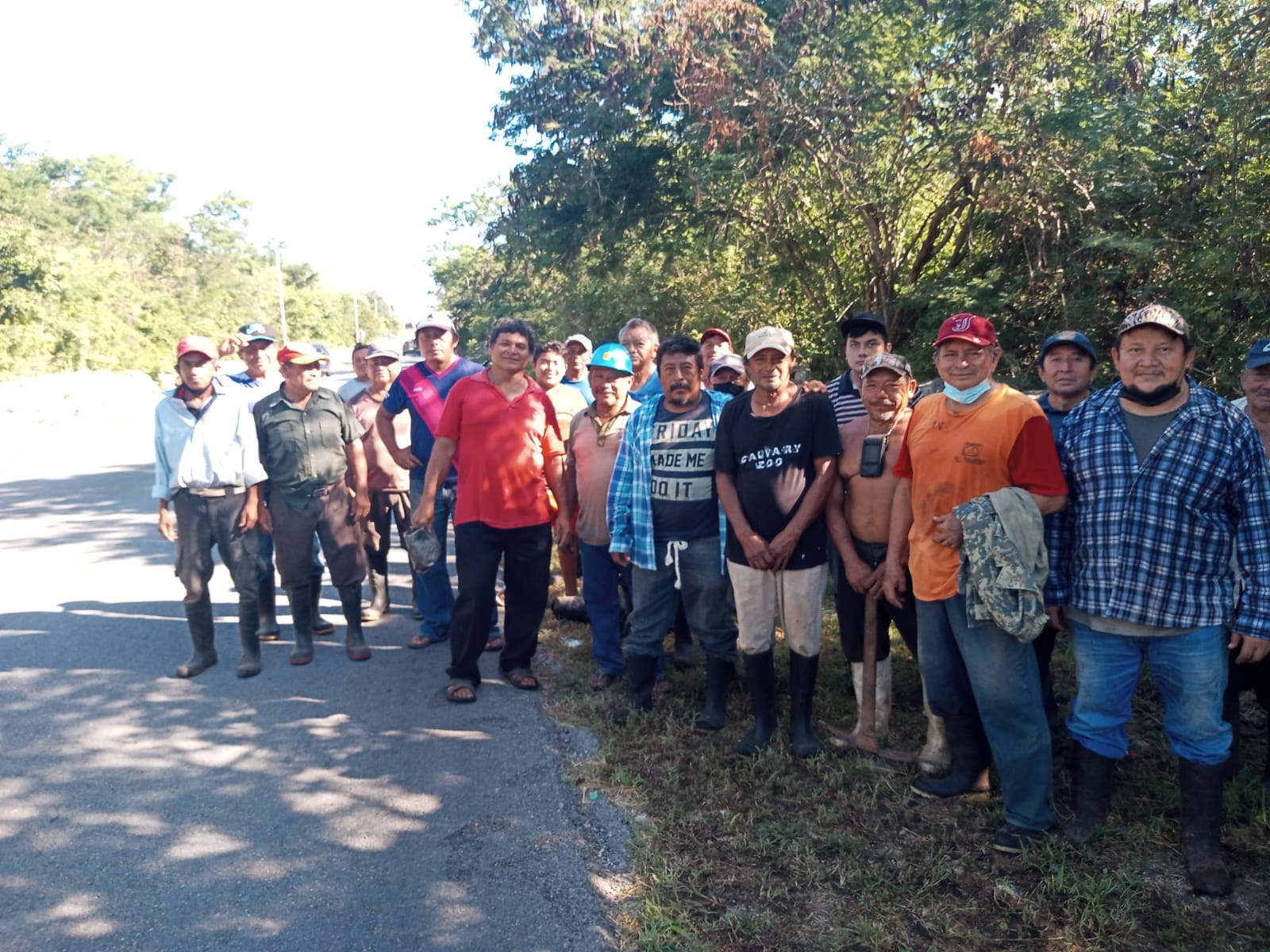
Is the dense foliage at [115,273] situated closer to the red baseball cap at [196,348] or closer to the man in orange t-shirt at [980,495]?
the red baseball cap at [196,348]

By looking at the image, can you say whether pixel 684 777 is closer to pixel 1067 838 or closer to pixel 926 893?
pixel 926 893

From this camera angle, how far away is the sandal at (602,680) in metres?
5.06

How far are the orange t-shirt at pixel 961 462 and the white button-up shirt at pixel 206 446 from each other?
3806 mm

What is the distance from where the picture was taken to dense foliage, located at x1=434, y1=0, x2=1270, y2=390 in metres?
6.24

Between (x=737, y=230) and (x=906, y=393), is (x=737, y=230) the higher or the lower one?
the higher one

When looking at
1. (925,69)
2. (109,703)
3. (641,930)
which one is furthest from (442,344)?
(925,69)

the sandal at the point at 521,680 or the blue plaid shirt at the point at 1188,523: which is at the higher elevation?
the blue plaid shirt at the point at 1188,523

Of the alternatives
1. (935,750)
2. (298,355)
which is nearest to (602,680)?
(935,750)

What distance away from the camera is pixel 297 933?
2920mm

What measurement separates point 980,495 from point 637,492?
1.74m

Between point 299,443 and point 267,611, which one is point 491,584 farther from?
point 267,611

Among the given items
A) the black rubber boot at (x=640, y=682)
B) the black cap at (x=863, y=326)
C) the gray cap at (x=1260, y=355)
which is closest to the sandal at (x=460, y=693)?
the black rubber boot at (x=640, y=682)

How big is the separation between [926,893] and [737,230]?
8.76 m

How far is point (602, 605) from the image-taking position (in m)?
5.25
